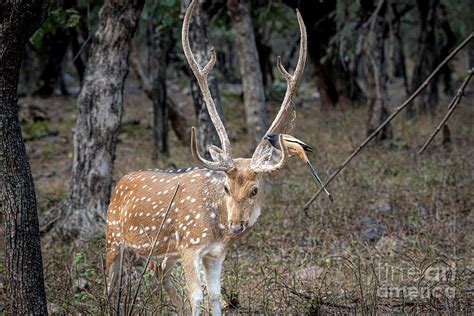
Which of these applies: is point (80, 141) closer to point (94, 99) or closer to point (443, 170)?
point (94, 99)

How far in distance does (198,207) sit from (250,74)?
602cm

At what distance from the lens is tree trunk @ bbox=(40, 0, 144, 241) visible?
8086 mm

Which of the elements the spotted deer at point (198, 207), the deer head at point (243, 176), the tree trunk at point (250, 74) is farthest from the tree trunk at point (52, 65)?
the deer head at point (243, 176)

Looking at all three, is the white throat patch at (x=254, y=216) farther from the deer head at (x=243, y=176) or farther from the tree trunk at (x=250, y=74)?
the tree trunk at (x=250, y=74)

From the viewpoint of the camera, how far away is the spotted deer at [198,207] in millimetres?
5336

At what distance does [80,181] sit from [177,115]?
7523 mm

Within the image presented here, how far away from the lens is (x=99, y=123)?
8.10 m

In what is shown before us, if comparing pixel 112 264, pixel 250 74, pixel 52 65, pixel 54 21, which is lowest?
pixel 112 264

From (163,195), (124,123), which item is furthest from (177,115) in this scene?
Result: (163,195)

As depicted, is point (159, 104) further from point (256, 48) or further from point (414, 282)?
point (414, 282)

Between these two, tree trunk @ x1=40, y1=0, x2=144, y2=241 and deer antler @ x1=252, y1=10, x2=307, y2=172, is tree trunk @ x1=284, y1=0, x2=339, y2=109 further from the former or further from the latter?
deer antler @ x1=252, y1=10, x2=307, y2=172

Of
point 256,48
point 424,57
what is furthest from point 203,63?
point 424,57

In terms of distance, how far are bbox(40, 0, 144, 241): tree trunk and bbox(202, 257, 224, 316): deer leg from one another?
2753 millimetres

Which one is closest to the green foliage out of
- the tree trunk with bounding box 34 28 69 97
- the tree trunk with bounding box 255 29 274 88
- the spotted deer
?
the spotted deer
